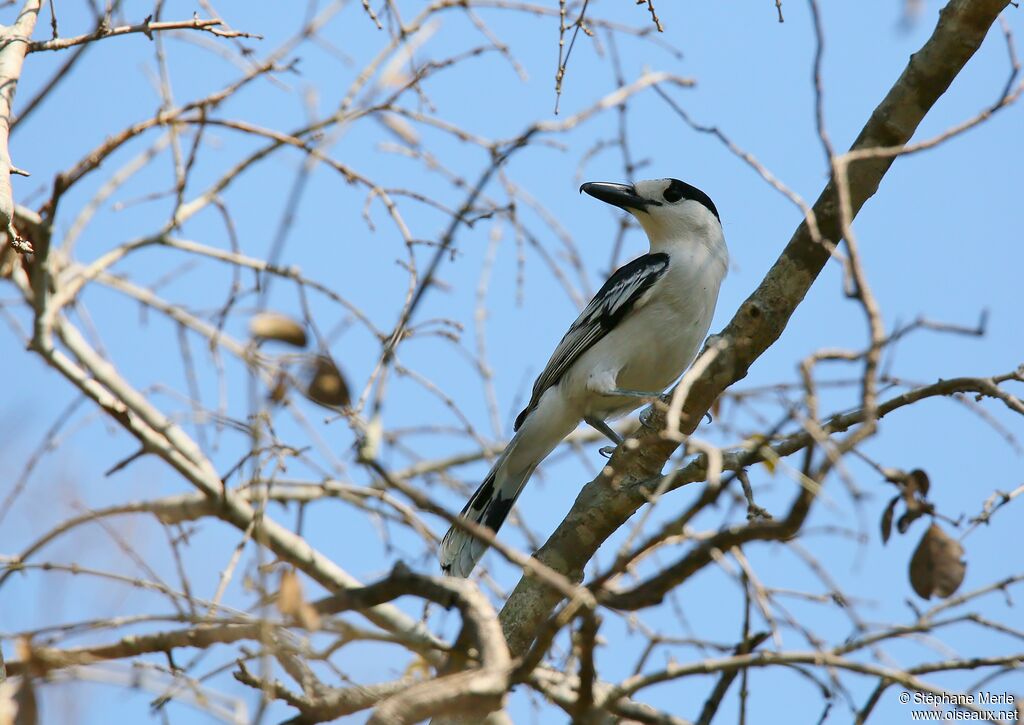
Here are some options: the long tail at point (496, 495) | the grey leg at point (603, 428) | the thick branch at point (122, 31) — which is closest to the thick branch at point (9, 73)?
the thick branch at point (122, 31)

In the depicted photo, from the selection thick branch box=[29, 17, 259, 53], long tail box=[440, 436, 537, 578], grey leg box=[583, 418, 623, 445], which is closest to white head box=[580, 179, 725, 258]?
grey leg box=[583, 418, 623, 445]

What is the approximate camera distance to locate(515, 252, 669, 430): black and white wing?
18.9 ft

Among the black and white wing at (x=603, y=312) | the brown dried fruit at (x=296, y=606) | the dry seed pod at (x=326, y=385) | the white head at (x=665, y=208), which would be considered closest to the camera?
the brown dried fruit at (x=296, y=606)

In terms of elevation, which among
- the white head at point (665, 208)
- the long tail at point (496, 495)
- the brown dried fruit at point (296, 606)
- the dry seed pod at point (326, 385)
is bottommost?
the brown dried fruit at point (296, 606)

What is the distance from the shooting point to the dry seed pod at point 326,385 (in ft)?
8.71

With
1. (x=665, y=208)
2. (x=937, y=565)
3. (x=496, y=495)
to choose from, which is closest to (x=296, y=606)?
(x=937, y=565)

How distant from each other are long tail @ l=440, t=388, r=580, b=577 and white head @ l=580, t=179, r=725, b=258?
4.25 ft

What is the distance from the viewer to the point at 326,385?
264cm

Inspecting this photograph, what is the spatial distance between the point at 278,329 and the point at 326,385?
191 millimetres

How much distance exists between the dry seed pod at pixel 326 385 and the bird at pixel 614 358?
9.70 feet

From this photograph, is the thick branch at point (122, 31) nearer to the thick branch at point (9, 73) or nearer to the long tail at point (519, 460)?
the thick branch at point (9, 73)

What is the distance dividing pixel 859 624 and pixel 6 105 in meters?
3.08

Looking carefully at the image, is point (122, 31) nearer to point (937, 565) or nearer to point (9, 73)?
point (9, 73)

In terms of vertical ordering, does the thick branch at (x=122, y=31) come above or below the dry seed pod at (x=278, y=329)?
above
